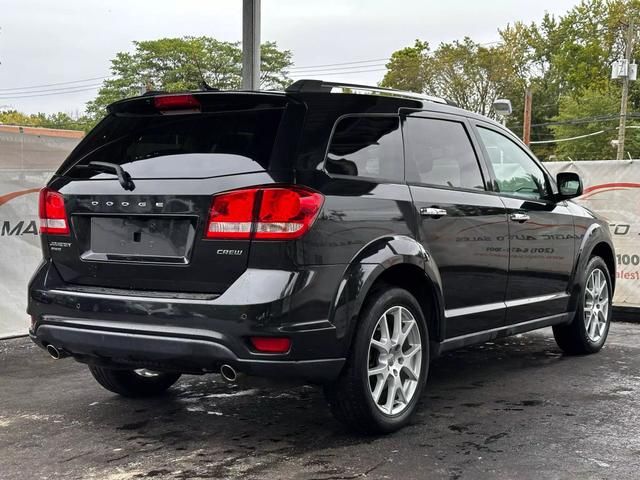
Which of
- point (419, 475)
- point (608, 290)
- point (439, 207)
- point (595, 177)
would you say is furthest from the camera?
point (595, 177)

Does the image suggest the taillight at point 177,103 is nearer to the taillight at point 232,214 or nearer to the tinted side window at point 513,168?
the taillight at point 232,214

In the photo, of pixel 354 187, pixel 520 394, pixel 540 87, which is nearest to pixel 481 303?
pixel 520 394

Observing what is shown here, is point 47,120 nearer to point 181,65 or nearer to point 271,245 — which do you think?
point 181,65

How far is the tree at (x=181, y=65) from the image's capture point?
209 ft

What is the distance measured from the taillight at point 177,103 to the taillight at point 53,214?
0.72m

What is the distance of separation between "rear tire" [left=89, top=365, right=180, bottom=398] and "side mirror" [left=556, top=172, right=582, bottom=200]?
316cm

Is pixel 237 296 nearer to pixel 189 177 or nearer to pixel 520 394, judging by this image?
pixel 189 177

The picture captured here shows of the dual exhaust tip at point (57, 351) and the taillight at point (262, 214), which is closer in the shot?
the taillight at point (262, 214)

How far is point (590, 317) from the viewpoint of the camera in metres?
6.59

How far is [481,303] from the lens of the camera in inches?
200

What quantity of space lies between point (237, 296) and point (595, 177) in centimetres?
659

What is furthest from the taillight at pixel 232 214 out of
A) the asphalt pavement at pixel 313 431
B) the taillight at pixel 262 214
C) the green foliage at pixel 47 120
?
the green foliage at pixel 47 120

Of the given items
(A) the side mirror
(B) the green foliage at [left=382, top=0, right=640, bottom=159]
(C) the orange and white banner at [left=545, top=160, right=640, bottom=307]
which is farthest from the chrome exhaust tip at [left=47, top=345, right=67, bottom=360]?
(B) the green foliage at [left=382, top=0, right=640, bottom=159]

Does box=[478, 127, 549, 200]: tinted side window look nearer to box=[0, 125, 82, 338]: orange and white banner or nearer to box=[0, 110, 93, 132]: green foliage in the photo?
box=[0, 125, 82, 338]: orange and white banner
